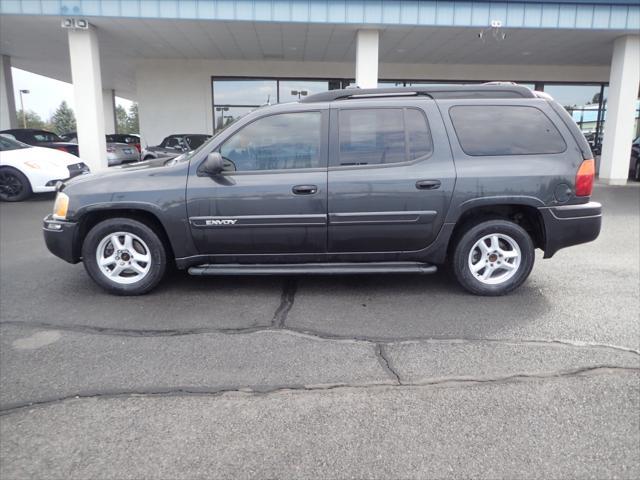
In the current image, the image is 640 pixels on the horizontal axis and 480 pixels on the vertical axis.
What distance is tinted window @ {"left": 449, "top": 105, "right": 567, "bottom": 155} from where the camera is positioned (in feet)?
15.2

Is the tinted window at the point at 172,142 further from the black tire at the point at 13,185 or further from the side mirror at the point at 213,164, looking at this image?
the side mirror at the point at 213,164

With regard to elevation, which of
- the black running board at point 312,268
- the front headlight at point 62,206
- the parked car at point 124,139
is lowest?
the black running board at point 312,268

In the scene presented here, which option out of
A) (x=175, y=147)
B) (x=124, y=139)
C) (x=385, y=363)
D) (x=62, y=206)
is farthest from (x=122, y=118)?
(x=385, y=363)

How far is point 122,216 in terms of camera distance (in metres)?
4.71

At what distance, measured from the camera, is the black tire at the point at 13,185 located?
34.8 ft

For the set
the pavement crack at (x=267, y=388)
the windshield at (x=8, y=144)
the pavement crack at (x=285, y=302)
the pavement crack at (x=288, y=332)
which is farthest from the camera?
the windshield at (x=8, y=144)

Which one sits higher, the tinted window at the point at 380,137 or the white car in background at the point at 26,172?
the tinted window at the point at 380,137

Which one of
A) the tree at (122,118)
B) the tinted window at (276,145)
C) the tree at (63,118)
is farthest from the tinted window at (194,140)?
the tree at (63,118)

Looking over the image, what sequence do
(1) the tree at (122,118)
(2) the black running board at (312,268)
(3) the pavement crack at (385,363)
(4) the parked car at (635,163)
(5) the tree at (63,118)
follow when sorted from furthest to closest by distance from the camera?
(5) the tree at (63,118) → (1) the tree at (122,118) → (4) the parked car at (635,163) → (2) the black running board at (312,268) → (3) the pavement crack at (385,363)

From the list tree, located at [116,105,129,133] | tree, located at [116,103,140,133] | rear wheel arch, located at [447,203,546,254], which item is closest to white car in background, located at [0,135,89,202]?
rear wheel arch, located at [447,203,546,254]

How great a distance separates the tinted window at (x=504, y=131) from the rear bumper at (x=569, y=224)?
0.57m

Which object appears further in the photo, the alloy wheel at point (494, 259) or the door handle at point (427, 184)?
the alloy wheel at point (494, 259)

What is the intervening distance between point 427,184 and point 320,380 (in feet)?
7.14

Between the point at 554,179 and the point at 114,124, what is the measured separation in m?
28.8
